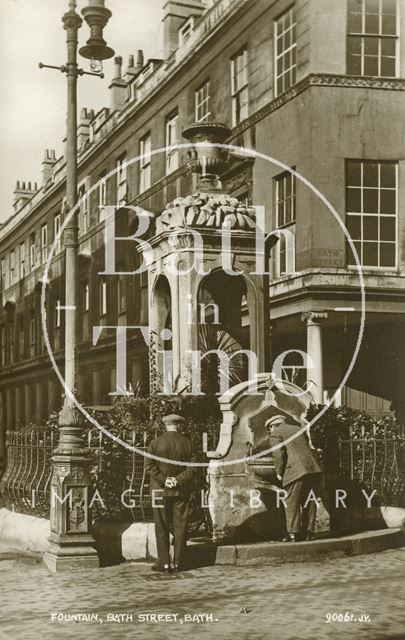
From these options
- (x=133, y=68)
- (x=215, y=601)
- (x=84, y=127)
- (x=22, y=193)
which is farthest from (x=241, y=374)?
(x=22, y=193)

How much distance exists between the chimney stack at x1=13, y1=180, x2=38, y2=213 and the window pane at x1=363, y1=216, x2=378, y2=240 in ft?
63.5

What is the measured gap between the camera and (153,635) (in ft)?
22.7

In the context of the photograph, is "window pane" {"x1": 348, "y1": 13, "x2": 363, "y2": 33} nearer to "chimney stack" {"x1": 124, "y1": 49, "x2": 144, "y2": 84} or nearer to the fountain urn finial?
the fountain urn finial

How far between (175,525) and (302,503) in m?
1.54

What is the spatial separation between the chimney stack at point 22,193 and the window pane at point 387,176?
19382mm

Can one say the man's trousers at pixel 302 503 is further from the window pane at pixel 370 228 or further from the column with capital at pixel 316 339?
the window pane at pixel 370 228

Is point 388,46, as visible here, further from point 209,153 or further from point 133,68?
point 133,68

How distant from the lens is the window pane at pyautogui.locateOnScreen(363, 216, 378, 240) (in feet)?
65.4

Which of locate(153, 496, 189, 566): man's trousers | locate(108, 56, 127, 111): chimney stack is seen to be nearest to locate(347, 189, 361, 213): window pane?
locate(153, 496, 189, 566): man's trousers

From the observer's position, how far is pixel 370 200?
65.9 ft

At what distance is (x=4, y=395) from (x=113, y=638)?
3652cm

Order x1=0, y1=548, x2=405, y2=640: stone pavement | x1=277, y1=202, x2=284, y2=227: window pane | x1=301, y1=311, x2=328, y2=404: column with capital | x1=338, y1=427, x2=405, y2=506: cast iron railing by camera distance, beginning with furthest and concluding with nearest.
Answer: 1. x1=277, y1=202, x2=284, y2=227: window pane
2. x1=301, y1=311, x2=328, y2=404: column with capital
3. x1=338, y1=427, x2=405, y2=506: cast iron railing
4. x1=0, y1=548, x2=405, y2=640: stone pavement

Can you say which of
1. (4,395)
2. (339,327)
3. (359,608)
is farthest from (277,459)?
(4,395)

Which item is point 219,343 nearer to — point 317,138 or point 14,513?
point 14,513
